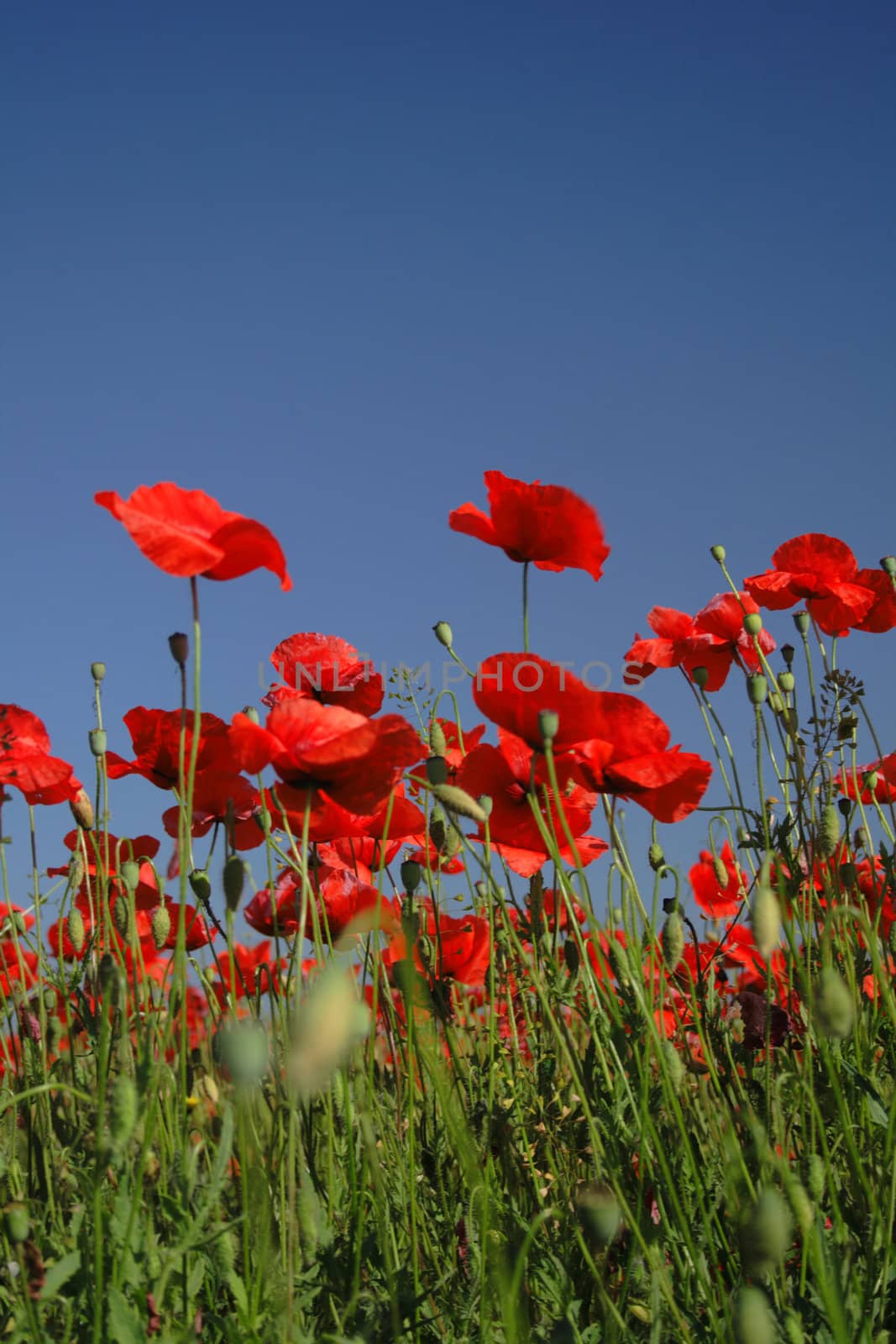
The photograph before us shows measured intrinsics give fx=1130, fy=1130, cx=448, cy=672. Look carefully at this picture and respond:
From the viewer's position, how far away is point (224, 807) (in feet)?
6.60

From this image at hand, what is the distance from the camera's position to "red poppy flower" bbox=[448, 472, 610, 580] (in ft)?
7.18

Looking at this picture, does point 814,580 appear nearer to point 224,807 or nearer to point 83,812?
point 224,807

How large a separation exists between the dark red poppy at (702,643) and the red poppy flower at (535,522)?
519mm

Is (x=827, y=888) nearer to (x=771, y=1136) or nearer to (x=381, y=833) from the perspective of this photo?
(x=771, y=1136)

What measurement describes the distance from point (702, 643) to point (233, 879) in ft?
5.08

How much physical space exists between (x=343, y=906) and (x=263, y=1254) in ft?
3.76

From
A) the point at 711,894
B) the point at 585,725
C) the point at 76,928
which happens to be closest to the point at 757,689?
the point at 585,725

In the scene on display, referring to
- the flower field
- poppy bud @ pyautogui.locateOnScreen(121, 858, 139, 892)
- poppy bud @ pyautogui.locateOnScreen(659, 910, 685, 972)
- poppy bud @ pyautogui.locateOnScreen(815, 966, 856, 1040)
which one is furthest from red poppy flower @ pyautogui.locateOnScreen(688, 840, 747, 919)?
poppy bud @ pyautogui.locateOnScreen(815, 966, 856, 1040)

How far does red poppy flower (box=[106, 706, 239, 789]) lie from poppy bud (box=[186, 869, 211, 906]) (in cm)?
18

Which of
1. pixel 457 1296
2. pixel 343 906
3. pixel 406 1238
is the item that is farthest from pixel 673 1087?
pixel 343 906

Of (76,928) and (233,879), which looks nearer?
(233,879)

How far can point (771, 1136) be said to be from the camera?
1.85 metres

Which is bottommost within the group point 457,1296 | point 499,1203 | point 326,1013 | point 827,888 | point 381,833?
point 457,1296

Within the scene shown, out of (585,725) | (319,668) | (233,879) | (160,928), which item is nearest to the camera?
(233,879)
